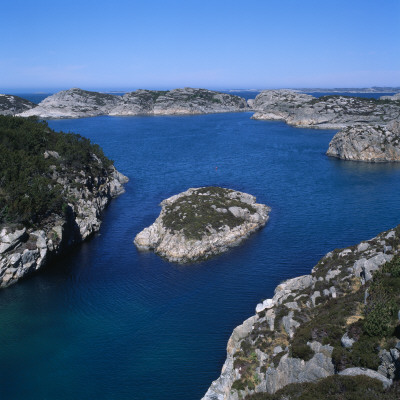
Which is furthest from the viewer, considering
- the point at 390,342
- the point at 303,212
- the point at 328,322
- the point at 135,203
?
the point at 135,203

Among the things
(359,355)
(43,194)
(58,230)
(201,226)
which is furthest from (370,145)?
(359,355)

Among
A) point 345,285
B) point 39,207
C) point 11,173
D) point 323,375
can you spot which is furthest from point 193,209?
point 323,375

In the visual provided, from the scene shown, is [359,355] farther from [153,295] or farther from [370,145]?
[370,145]

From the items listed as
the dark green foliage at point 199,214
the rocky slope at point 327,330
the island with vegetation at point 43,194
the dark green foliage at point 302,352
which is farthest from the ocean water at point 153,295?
the dark green foliage at point 302,352

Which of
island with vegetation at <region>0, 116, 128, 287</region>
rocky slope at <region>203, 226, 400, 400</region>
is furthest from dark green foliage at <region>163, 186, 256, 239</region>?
rocky slope at <region>203, 226, 400, 400</region>

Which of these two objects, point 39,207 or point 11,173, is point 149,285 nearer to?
point 39,207

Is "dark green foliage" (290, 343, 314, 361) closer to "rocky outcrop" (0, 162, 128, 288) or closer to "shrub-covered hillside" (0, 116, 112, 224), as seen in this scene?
"rocky outcrop" (0, 162, 128, 288)
